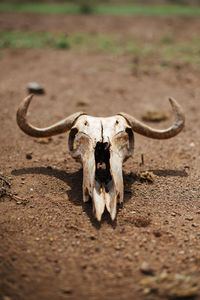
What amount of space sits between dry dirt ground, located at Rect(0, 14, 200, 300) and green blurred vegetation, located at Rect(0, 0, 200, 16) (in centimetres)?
970

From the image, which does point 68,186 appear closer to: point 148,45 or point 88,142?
point 88,142

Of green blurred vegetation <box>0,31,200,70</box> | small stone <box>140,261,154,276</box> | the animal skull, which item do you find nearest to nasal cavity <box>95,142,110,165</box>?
the animal skull

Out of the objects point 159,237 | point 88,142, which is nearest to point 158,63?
point 88,142

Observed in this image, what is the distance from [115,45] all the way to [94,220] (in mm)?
9803

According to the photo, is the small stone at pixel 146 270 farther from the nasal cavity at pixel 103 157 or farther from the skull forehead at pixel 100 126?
the skull forehead at pixel 100 126

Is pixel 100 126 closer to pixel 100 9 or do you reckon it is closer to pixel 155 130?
pixel 155 130

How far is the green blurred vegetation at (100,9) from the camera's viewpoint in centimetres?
1619

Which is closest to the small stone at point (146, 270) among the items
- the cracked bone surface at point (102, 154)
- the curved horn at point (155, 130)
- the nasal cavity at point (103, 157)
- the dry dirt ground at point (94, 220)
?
the dry dirt ground at point (94, 220)

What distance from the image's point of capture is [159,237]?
12.1ft

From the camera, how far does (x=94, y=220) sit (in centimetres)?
386

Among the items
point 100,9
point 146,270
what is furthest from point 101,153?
point 100,9

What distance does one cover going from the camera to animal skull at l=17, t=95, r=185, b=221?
388 cm

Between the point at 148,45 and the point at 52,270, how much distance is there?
10.8 m

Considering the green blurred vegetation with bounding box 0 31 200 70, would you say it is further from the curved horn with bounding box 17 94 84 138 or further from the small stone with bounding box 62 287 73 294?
the small stone with bounding box 62 287 73 294
